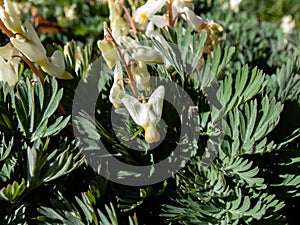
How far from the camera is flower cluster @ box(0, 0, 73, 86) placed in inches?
33.0

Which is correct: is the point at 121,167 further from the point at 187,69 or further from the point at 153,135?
the point at 187,69

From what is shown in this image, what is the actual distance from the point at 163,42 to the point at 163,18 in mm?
113

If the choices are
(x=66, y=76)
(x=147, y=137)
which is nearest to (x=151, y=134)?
(x=147, y=137)

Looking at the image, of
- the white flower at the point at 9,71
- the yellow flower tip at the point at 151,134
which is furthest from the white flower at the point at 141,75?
the white flower at the point at 9,71

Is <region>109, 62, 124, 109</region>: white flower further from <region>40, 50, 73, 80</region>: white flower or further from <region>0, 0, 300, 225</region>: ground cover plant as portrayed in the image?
<region>40, 50, 73, 80</region>: white flower

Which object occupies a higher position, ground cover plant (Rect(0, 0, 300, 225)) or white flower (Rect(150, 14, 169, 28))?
white flower (Rect(150, 14, 169, 28))

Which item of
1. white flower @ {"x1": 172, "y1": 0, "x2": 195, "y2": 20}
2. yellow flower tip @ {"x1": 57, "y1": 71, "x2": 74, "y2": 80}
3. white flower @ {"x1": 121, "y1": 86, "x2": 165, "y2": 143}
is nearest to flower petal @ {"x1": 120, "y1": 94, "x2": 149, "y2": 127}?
white flower @ {"x1": 121, "y1": 86, "x2": 165, "y2": 143}

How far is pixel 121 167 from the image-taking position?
86 centimetres

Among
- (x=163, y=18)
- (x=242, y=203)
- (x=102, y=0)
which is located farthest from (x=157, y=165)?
(x=102, y=0)

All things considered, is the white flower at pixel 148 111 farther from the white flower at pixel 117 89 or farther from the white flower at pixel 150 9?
the white flower at pixel 150 9

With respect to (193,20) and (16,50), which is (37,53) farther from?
(193,20)

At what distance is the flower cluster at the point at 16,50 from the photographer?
0.84 m

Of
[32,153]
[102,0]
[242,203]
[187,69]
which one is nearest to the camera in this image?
[32,153]

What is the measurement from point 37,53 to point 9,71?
0.06m
